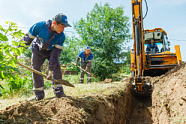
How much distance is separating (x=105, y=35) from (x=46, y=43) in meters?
9.39

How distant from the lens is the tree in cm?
1188

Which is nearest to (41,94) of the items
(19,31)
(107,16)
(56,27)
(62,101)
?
(62,101)

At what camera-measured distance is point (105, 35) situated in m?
12.1

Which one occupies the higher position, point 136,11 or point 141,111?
point 136,11

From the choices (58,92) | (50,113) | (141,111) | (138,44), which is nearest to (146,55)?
(138,44)

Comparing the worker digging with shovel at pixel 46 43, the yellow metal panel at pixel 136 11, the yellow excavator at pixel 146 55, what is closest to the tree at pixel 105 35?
the yellow excavator at pixel 146 55

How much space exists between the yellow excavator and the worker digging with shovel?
351 cm

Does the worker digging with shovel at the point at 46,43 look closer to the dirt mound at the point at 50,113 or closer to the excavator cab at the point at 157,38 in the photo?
the dirt mound at the point at 50,113

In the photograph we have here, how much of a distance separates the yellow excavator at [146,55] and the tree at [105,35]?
3977 millimetres

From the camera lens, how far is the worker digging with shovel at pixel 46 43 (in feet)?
10.2

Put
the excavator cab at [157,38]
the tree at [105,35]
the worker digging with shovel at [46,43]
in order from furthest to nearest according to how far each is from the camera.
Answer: the tree at [105,35] → the excavator cab at [157,38] → the worker digging with shovel at [46,43]

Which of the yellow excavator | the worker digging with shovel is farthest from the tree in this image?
the worker digging with shovel

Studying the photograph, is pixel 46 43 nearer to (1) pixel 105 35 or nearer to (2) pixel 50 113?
(2) pixel 50 113

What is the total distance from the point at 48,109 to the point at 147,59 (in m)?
5.79
